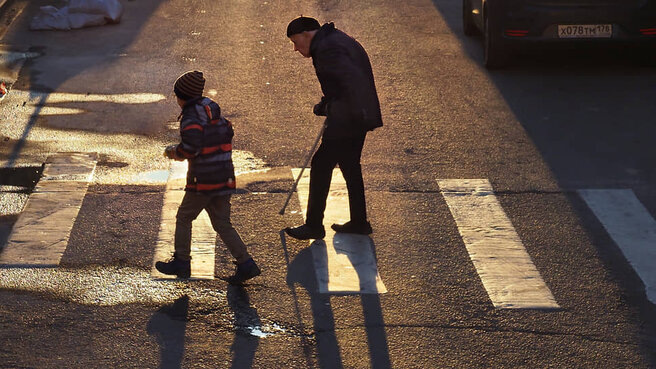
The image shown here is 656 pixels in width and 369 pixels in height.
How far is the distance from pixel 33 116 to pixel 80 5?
488 centimetres

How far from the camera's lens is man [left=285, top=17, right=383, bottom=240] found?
7504 millimetres

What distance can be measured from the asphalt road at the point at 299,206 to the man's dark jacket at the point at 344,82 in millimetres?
926

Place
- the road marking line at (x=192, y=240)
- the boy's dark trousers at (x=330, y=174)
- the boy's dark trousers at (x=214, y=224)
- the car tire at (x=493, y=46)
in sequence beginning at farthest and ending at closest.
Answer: the car tire at (x=493, y=46) < the boy's dark trousers at (x=330, y=174) < the road marking line at (x=192, y=240) < the boy's dark trousers at (x=214, y=224)

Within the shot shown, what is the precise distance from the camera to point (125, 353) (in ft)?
19.6

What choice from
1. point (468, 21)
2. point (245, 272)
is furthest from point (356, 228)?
point (468, 21)

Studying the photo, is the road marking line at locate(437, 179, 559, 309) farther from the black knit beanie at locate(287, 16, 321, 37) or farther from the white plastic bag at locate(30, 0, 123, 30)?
the white plastic bag at locate(30, 0, 123, 30)

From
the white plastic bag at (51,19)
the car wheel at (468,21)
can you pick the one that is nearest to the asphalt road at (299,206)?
the car wheel at (468,21)

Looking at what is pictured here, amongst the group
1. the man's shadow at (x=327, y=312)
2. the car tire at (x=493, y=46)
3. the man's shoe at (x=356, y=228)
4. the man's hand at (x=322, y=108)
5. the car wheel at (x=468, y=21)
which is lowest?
the car wheel at (x=468, y=21)

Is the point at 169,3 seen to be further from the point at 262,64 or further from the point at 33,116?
the point at 33,116

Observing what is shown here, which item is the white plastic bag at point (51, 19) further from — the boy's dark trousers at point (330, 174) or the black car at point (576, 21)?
the boy's dark trousers at point (330, 174)

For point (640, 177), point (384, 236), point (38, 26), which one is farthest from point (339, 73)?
point (38, 26)

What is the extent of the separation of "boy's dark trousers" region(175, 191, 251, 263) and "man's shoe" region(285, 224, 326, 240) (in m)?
0.87

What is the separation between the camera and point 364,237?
7.95 metres

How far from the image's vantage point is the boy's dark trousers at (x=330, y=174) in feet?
25.6
